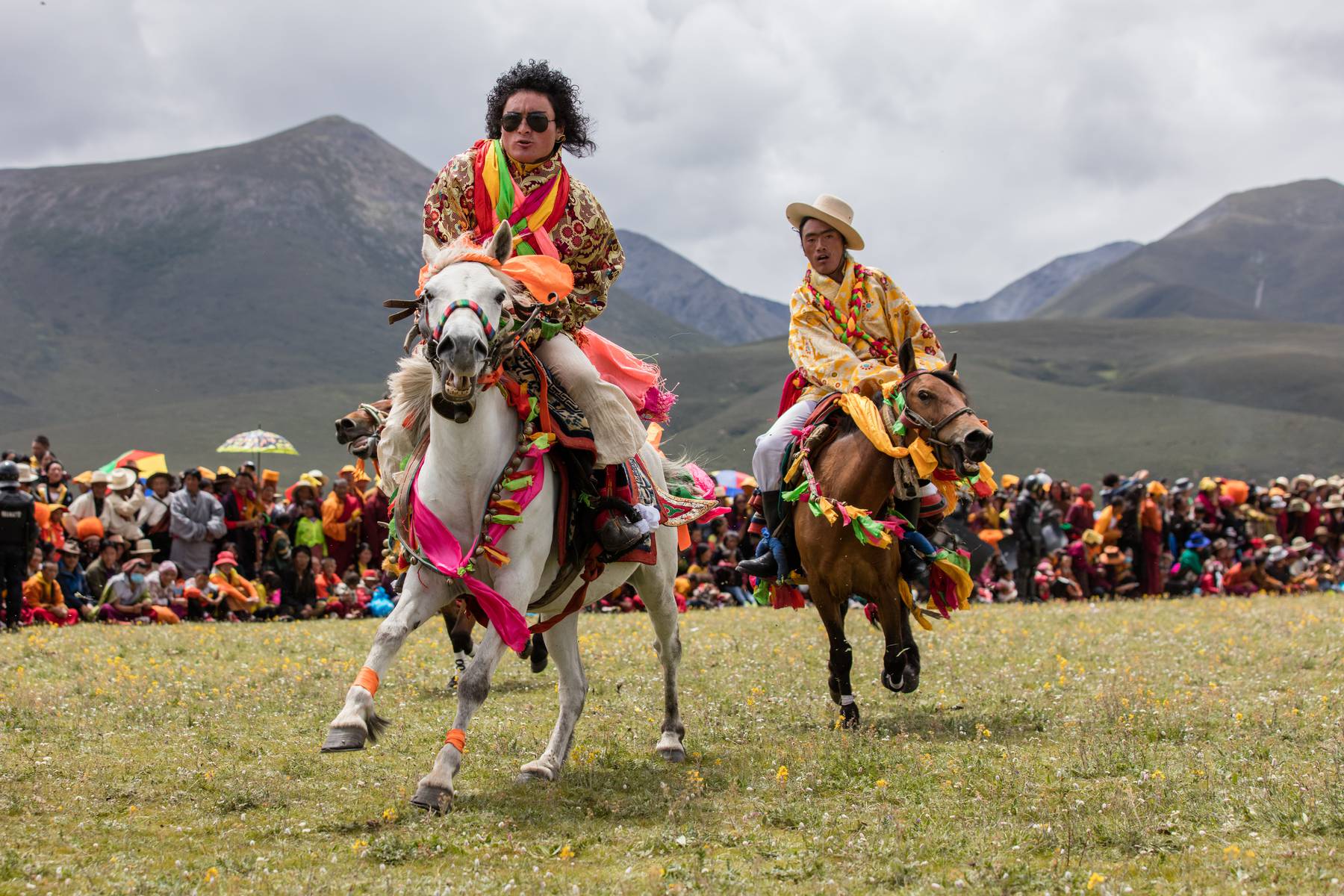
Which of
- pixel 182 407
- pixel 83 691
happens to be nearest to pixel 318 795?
pixel 83 691

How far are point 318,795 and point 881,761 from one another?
3.27 metres

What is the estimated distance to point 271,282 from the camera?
188 m

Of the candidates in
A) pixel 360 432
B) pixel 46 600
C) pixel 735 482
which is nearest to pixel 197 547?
pixel 46 600

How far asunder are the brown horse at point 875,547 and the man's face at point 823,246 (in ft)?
3.96

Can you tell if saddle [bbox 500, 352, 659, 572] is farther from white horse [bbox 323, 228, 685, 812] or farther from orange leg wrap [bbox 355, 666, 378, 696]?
orange leg wrap [bbox 355, 666, 378, 696]

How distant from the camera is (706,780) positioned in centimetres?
799

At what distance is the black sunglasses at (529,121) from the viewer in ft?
27.2

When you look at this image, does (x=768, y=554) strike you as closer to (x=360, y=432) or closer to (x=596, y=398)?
(x=596, y=398)

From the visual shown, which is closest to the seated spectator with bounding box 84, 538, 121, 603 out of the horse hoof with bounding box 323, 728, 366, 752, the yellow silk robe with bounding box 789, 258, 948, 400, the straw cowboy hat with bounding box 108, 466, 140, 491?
the straw cowboy hat with bounding box 108, 466, 140, 491

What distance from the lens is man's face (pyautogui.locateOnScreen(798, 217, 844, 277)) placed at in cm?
1088

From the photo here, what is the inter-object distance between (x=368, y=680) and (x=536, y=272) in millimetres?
2447

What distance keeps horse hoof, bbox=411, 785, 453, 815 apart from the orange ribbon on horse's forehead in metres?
2.66

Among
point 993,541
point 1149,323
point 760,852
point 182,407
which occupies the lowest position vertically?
point 760,852

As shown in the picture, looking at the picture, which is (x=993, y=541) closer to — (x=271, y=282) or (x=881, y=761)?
(x=881, y=761)
